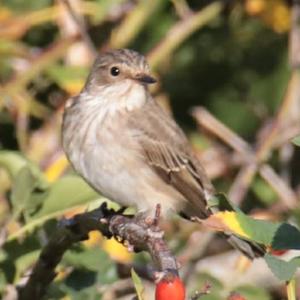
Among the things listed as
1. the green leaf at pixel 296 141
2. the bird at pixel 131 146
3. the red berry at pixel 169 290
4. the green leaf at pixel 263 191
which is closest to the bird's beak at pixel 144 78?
the bird at pixel 131 146

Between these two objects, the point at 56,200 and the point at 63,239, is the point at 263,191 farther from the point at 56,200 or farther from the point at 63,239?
the point at 63,239

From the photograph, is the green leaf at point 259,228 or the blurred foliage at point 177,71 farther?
the blurred foliage at point 177,71

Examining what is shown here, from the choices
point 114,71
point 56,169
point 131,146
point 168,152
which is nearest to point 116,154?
point 131,146

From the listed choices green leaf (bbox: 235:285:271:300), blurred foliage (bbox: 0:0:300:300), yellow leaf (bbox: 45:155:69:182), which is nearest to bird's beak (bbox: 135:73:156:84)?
blurred foliage (bbox: 0:0:300:300)

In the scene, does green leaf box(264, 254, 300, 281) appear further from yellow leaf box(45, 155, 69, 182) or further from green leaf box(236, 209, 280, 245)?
yellow leaf box(45, 155, 69, 182)

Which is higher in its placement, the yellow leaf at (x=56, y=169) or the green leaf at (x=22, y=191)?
the green leaf at (x=22, y=191)

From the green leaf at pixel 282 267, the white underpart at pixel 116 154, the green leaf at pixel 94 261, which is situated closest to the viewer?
the green leaf at pixel 282 267

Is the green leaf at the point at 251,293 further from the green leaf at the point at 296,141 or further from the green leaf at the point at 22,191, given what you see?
the green leaf at the point at 296,141
